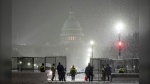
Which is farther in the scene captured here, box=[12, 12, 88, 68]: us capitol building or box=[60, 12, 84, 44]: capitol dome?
box=[60, 12, 84, 44]: capitol dome

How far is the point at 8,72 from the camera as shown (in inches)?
160

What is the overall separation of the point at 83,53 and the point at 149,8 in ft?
A: 643

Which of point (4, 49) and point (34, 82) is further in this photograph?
point (34, 82)

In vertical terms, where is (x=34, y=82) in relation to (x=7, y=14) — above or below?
below

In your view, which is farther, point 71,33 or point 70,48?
point 70,48

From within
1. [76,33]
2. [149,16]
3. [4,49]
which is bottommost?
[4,49]

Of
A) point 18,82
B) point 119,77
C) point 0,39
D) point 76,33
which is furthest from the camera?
point 76,33

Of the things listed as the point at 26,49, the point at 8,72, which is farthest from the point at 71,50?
the point at 8,72

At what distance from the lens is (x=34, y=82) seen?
23031 millimetres

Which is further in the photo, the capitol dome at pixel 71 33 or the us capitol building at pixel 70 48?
the capitol dome at pixel 71 33

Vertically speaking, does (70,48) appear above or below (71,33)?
below

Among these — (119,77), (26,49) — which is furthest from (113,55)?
(26,49)

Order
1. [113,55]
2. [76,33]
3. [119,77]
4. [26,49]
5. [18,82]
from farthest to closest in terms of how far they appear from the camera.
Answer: [76,33] → [26,49] → [113,55] → [119,77] → [18,82]

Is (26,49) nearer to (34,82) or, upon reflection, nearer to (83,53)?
(83,53)
